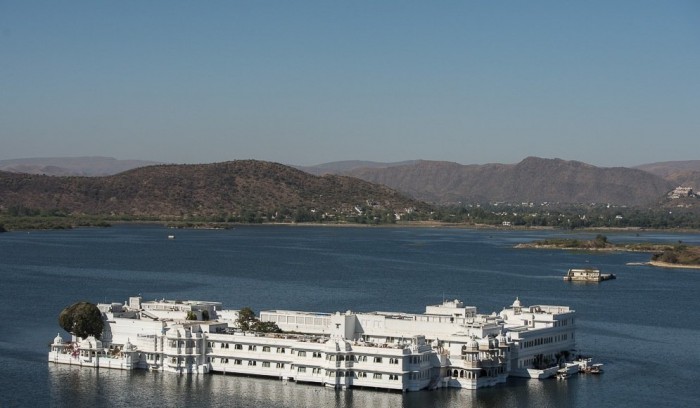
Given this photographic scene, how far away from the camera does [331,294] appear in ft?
205

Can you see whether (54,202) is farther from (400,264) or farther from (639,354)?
(639,354)

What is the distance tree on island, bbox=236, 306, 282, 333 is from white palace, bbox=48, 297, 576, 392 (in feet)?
1.58

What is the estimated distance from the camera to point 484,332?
37.5m

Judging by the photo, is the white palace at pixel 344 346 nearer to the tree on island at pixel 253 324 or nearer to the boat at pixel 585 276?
the tree on island at pixel 253 324

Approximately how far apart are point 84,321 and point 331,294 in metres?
24.1

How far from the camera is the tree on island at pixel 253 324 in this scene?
1570 inches

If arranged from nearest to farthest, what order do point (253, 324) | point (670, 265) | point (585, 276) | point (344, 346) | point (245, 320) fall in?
point (344, 346)
point (253, 324)
point (245, 320)
point (585, 276)
point (670, 265)

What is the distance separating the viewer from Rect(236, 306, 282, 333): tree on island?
39.9 meters

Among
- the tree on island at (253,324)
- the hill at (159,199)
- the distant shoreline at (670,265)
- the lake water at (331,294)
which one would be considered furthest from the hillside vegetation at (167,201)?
the tree on island at (253,324)

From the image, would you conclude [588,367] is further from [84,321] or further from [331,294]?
[331,294]

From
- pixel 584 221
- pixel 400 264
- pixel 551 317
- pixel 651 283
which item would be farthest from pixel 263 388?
pixel 584 221

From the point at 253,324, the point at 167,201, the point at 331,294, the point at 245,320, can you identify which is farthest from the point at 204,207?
the point at 253,324

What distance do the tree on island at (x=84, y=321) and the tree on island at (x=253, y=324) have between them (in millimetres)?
4711

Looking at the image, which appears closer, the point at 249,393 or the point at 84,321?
the point at 249,393
